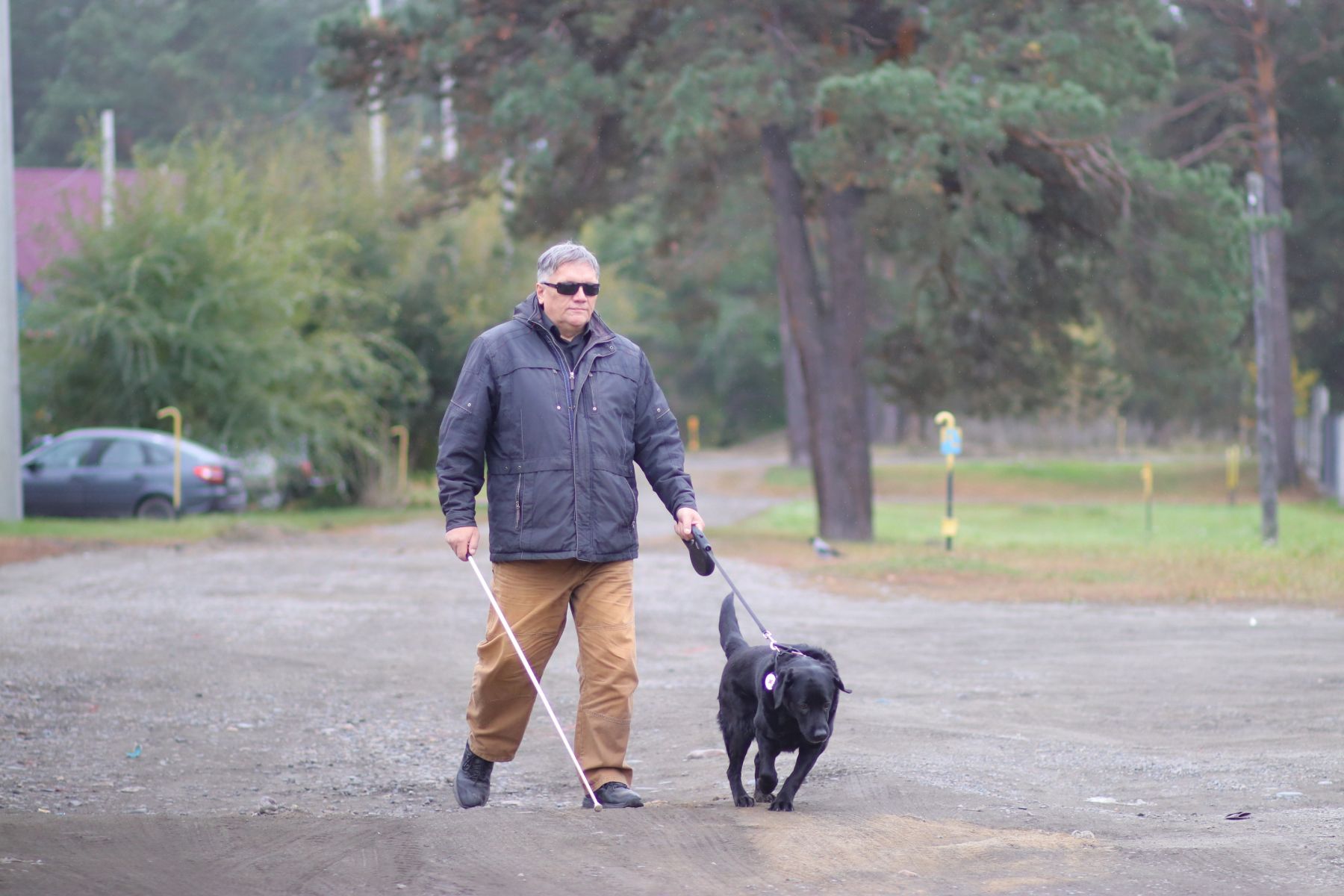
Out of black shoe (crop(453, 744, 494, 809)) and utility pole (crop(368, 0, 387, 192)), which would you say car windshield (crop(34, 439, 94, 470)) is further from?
black shoe (crop(453, 744, 494, 809))

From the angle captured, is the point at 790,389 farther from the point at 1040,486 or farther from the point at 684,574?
the point at 684,574

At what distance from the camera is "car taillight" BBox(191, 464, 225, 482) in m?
24.5

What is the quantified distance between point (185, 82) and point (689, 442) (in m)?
26.1

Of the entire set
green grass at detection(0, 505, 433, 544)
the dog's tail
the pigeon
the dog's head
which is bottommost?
the pigeon

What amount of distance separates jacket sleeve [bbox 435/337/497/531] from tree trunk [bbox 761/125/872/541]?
58.2ft

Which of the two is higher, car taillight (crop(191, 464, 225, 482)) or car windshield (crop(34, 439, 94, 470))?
car windshield (crop(34, 439, 94, 470))

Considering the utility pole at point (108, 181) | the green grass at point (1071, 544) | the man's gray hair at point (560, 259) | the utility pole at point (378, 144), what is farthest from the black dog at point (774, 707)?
the utility pole at point (378, 144)

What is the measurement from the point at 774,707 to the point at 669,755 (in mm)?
2251

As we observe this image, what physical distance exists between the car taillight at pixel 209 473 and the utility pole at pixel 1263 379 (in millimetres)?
15846

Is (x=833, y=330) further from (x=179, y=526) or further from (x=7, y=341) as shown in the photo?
(x=7, y=341)

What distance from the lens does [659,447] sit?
638 cm

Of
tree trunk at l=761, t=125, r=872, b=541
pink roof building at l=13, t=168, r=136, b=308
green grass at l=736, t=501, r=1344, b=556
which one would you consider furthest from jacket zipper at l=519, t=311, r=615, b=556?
pink roof building at l=13, t=168, r=136, b=308

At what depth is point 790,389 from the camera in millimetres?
55375

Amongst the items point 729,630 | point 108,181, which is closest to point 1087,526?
point 108,181
